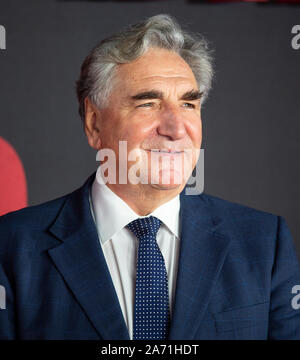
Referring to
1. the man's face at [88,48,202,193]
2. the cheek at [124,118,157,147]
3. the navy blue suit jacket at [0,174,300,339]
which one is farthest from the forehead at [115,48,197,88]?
the navy blue suit jacket at [0,174,300,339]

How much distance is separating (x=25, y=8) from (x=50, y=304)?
1.36 metres

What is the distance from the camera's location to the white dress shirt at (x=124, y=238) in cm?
183

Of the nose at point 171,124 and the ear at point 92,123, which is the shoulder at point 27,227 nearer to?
the ear at point 92,123

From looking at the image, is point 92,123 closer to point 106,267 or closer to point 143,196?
point 143,196

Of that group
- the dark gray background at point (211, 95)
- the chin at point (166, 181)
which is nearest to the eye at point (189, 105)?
the chin at point (166, 181)

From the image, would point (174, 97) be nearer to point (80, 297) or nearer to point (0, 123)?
point (80, 297)

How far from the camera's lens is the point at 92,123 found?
204 cm

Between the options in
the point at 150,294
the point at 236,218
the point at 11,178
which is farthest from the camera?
the point at 11,178

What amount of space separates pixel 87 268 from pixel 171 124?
509 mm

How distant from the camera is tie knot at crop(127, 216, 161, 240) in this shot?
188cm

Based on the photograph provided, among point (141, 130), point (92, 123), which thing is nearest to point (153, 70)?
point (141, 130)

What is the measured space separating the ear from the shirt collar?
165mm

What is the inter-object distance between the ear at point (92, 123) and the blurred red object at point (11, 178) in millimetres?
648

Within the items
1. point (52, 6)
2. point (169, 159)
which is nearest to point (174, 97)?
point (169, 159)
